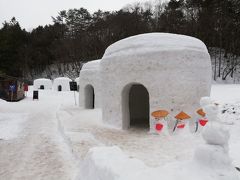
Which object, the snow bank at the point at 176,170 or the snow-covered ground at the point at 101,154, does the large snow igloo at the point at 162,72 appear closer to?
the snow-covered ground at the point at 101,154

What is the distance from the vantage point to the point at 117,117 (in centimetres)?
988

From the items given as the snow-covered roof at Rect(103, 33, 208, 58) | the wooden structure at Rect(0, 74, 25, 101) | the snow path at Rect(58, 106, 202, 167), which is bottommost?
the snow path at Rect(58, 106, 202, 167)

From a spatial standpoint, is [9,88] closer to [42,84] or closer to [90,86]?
[90,86]

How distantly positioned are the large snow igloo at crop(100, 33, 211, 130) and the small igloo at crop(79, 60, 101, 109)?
670cm

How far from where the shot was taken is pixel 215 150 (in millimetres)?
3422

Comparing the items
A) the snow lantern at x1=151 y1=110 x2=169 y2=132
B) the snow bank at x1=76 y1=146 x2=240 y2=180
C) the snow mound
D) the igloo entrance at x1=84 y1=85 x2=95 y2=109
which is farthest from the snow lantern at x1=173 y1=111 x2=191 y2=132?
the igloo entrance at x1=84 y1=85 x2=95 y2=109

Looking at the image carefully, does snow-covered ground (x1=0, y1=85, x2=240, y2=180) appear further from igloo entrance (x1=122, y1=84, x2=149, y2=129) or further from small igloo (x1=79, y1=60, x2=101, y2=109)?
small igloo (x1=79, y1=60, x2=101, y2=109)

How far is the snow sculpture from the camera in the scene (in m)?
3.36

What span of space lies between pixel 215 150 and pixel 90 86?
49.6 feet

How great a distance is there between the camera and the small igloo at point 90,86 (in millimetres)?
16575

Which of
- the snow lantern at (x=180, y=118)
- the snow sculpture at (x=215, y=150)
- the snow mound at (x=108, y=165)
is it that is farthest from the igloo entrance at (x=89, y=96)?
the snow sculpture at (x=215, y=150)

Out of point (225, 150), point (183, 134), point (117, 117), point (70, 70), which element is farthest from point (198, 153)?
point (70, 70)

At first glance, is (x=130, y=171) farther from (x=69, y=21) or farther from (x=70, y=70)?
(x=69, y=21)

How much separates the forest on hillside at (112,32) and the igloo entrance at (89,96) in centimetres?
1591
